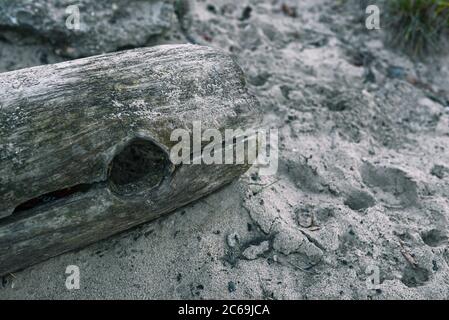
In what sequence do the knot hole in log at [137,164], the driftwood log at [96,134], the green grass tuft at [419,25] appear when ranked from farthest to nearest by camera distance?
the green grass tuft at [419,25]
the knot hole in log at [137,164]
the driftwood log at [96,134]

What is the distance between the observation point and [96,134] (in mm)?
2414

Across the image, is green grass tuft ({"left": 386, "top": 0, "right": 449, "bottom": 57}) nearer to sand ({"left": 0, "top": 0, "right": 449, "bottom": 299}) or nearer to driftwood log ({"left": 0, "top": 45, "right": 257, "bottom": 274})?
sand ({"left": 0, "top": 0, "right": 449, "bottom": 299})

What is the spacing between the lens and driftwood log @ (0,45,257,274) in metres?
2.36

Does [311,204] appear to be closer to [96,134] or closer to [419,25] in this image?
[96,134]

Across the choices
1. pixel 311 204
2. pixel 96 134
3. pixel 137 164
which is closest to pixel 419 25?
pixel 311 204

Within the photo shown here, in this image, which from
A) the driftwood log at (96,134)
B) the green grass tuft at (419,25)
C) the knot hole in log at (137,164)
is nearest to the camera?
the driftwood log at (96,134)

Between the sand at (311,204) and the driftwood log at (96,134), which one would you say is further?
the sand at (311,204)

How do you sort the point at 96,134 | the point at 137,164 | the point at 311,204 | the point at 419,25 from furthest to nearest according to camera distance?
the point at 419,25
the point at 311,204
the point at 137,164
the point at 96,134

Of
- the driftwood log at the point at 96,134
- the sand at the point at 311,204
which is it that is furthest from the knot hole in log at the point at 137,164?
the sand at the point at 311,204

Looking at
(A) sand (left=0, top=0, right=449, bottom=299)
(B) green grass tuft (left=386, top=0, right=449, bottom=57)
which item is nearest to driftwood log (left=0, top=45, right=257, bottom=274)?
(A) sand (left=0, top=0, right=449, bottom=299)

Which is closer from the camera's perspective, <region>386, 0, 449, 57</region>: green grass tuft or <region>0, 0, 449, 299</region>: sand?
<region>0, 0, 449, 299</region>: sand

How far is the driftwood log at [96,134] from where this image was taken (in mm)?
2357

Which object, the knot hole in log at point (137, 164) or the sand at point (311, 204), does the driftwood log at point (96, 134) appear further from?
the sand at point (311, 204)

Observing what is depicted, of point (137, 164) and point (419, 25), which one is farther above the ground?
point (419, 25)
